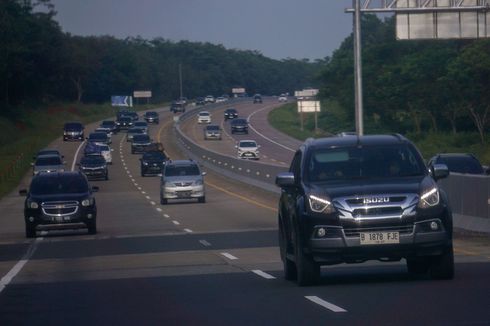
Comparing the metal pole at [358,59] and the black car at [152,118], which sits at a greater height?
the metal pole at [358,59]

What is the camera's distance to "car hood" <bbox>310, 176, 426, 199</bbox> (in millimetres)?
15438

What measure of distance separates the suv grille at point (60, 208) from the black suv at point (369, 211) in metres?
17.6

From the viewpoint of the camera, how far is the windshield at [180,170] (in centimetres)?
4938

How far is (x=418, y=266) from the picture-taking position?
1694 cm

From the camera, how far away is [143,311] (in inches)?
574

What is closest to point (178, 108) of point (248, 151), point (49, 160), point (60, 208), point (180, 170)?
point (248, 151)

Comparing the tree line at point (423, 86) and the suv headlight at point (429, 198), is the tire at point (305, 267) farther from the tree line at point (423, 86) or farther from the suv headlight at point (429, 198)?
the tree line at point (423, 86)

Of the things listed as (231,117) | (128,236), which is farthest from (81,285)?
(231,117)

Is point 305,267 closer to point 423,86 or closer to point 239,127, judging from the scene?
point 423,86

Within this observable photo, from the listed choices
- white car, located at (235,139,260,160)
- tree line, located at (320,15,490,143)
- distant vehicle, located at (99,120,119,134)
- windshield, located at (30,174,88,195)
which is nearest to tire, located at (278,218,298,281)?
windshield, located at (30,174,88,195)

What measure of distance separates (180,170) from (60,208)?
16.6m

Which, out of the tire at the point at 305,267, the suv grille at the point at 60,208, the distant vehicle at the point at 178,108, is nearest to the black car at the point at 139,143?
the suv grille at the point at 60,208

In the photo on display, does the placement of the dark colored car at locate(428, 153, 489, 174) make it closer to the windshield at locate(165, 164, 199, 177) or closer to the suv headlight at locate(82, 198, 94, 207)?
the suv headlight at locate(82, 198, 94, 207)

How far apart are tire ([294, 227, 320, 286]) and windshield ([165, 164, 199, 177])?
3324 cm
